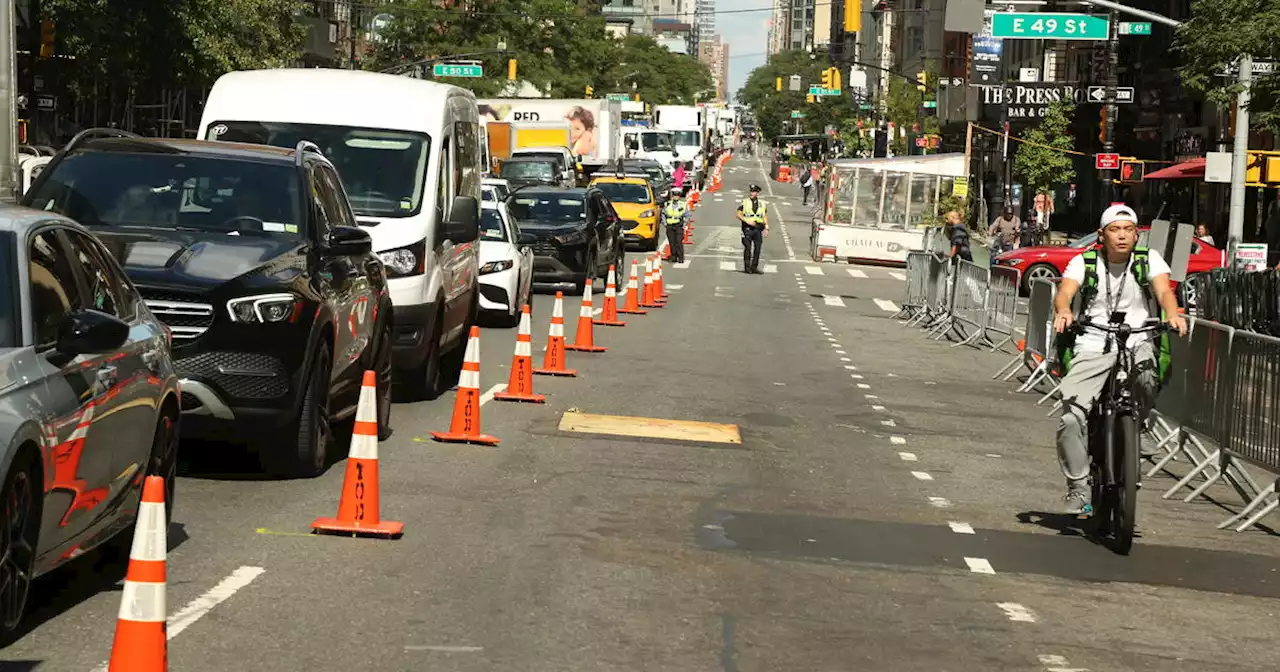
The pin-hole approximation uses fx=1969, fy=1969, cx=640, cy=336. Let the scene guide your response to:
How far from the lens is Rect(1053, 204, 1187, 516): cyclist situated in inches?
417

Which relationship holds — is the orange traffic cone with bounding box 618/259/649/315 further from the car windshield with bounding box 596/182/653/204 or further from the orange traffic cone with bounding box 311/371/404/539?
the car windshield with bounding box 596/182/653/204

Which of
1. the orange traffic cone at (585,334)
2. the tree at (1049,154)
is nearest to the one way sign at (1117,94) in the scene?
the tree at (1049,154)

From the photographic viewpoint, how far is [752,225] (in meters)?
42.7

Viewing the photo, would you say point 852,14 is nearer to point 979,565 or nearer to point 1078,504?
point 1078,504

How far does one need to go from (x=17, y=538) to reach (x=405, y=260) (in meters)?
9.00

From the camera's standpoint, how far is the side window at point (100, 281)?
790 centimetres

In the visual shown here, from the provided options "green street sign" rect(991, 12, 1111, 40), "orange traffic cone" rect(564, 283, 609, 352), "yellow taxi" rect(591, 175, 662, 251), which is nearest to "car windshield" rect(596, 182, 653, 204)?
"yellow taxi" rect(591, 175, 662, 251)

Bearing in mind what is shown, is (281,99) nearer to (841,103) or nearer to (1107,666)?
(1107,666)

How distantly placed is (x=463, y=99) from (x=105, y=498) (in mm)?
11340

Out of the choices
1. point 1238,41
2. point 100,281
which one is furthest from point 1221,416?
point 1238,41

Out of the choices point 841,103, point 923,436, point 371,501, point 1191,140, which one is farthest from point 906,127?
point 371,501

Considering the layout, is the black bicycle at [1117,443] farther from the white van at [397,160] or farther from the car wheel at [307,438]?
the white van at [397,160]

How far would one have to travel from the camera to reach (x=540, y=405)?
1611cm

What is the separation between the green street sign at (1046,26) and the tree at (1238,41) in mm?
9996
